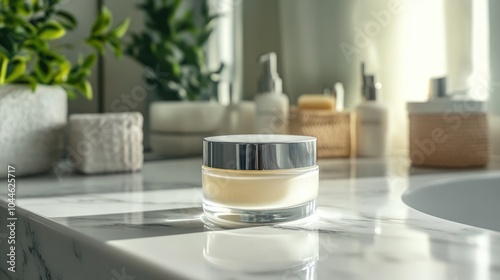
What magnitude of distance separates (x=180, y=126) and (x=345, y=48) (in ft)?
1.17

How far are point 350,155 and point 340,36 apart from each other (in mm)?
238

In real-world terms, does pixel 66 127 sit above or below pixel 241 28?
below

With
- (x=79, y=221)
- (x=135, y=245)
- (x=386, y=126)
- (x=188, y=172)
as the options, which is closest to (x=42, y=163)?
(x=188, y=172)

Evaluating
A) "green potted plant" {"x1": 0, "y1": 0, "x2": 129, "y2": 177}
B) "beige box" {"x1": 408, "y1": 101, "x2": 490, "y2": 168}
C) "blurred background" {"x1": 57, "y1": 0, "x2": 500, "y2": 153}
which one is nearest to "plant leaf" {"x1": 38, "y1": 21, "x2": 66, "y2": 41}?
"green potted plant" {"x1": 0, "y1": 0, "x2": 129, "y2": 177}

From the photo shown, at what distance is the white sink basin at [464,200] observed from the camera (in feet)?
2.09

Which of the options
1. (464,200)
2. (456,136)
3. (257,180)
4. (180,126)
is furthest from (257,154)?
(180,126)

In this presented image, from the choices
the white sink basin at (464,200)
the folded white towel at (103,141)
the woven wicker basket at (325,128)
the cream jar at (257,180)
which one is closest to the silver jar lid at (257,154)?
the cream jar at (257,180)

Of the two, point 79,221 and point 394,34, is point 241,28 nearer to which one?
point 394,34

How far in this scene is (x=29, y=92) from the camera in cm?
76

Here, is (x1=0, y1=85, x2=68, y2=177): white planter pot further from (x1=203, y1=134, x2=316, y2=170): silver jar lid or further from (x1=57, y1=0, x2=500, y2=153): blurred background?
(x1=203, y1=134, x2=316, y2=170): silver jar lid

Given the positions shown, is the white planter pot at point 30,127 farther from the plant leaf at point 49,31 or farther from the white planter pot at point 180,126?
the white planter pot at point 180,126

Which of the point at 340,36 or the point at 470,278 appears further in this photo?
the point at 340,36

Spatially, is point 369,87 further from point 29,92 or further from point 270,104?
point 29,92

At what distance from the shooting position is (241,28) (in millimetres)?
1117
